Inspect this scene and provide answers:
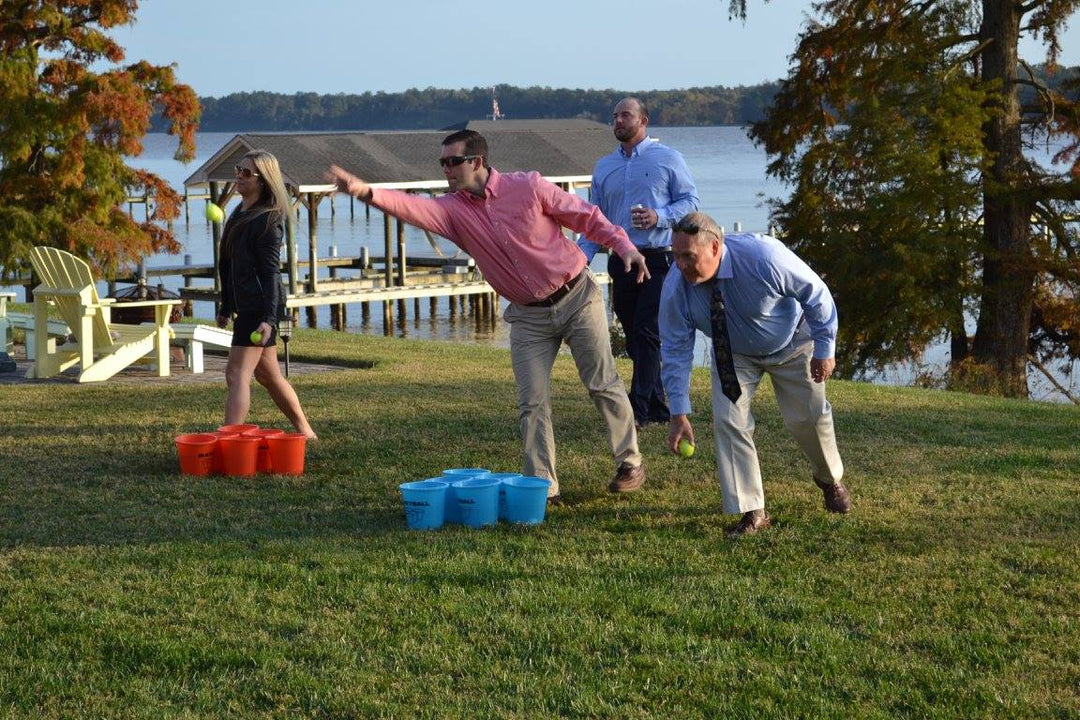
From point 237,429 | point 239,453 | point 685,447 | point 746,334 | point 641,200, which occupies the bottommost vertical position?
point 239,453

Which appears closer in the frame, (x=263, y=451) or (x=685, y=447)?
(x=685, y=447)

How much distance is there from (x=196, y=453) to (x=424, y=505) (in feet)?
6.42

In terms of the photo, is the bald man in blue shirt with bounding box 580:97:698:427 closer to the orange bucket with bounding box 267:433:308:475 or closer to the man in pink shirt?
the man in pink shirt

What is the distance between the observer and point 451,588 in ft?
19.3

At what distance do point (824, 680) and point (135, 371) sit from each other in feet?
32.8

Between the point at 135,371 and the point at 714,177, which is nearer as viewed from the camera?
the point at 135,371

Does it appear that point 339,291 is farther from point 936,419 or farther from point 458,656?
point 458,656

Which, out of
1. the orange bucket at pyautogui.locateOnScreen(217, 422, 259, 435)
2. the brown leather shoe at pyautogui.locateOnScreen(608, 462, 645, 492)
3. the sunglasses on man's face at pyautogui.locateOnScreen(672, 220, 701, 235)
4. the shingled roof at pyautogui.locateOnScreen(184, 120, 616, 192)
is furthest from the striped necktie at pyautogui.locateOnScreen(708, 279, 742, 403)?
the shingled roof at pyautogui.locateOnScreen(184, 120, 616, 192)

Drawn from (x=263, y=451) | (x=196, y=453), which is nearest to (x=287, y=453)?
(x=263, y=451)

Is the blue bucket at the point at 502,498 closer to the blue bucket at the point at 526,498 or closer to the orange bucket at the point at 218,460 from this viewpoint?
Answer: the blue bucket at the point at 526,498

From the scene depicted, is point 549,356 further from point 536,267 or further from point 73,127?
point 73,127

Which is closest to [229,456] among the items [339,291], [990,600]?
[990,600]

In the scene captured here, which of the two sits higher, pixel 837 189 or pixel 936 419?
pixel 837 189

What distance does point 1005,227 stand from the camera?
2333 centimetres
